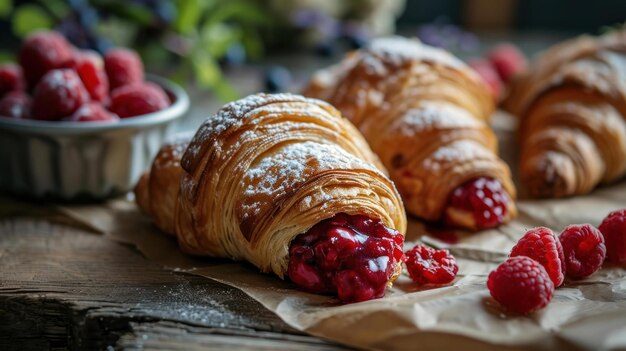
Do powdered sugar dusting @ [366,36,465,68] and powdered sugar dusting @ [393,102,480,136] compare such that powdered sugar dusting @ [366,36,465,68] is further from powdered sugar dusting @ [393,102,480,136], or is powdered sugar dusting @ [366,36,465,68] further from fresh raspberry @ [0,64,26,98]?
fresh raspberry @ [0,64,26,98]

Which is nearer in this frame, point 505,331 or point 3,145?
point 505,331

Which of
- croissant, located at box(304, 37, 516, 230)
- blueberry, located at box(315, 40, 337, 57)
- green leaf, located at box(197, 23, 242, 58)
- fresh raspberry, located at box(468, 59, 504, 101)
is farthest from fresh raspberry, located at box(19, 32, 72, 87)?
fresh raspberry, located at box(468, 59, 504, 101)

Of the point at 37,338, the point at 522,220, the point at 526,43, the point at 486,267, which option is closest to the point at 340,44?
the point at 526,43

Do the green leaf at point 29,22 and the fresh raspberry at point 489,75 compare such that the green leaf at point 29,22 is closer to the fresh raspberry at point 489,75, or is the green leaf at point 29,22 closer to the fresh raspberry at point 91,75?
the fresh raspberry at point 91,75

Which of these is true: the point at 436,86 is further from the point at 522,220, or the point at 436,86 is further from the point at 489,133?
the point at 522,220

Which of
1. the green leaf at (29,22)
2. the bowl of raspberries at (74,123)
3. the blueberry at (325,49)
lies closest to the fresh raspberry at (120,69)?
the bowl of raspberries at (74,123)

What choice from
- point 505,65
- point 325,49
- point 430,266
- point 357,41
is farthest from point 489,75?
point 430,266
